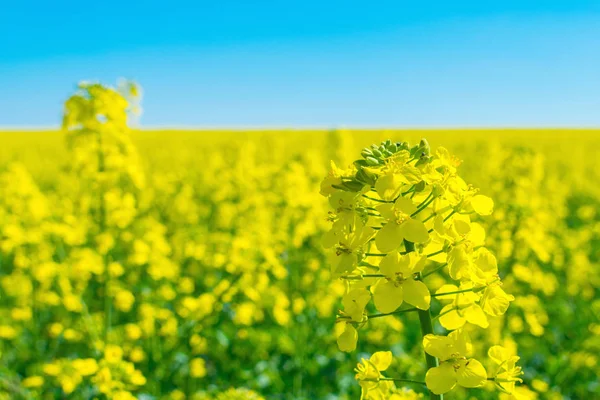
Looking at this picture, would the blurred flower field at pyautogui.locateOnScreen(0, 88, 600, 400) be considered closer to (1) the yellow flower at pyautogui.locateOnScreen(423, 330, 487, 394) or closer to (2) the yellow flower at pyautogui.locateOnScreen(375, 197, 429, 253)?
(1) the yellow flower at pyautogui.locateOnScreen(423, 330, 487, 394)

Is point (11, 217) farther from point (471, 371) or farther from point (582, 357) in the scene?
point (582, 357)

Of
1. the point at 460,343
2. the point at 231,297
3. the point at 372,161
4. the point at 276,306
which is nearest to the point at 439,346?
the point at 460,343

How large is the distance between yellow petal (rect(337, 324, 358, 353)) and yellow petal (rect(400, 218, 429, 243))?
0.34m

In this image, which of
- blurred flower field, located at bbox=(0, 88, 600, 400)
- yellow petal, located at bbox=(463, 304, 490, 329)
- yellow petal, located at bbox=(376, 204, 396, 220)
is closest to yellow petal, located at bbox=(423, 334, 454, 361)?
yellow petal, located at bbox=(463, 304, 490, 329)

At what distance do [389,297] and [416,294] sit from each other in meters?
0.07

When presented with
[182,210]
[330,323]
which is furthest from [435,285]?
[182,210]

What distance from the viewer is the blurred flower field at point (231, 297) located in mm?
3969

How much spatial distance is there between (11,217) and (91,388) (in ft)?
6.97

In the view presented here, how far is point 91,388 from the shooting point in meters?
3.38

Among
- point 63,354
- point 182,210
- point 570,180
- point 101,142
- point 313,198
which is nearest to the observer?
point 101,142

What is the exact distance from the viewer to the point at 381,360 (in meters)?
1.63

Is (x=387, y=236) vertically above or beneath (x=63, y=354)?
above

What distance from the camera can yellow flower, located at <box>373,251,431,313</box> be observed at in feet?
4.82

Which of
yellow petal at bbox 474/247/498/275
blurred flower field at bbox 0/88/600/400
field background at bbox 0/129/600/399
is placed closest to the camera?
yellow petal at bbox 474/247/498/275
